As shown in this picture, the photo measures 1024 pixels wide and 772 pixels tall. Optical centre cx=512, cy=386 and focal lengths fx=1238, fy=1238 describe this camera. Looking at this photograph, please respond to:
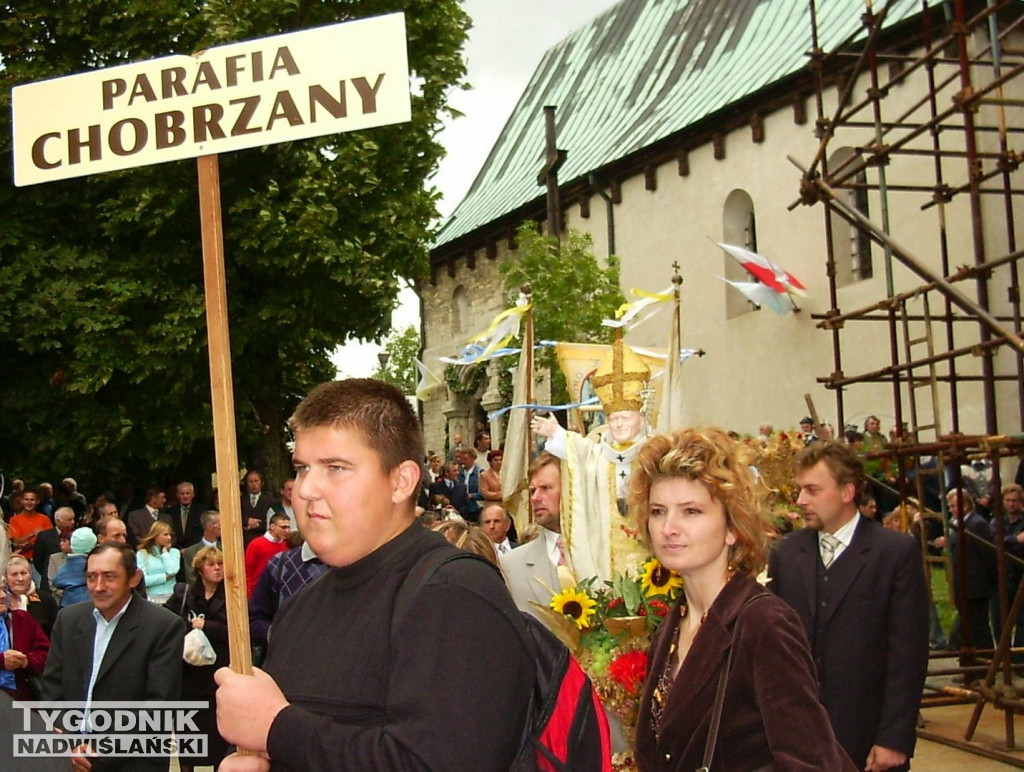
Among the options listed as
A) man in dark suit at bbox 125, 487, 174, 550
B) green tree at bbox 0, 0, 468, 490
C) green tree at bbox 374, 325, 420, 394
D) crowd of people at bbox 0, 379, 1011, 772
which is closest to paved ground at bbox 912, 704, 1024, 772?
crowd of people at bbox 0, 379, 1011, 772

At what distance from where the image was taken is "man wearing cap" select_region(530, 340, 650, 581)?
6.20 meters

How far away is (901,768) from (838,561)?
80cm

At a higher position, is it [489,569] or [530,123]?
[530,123]

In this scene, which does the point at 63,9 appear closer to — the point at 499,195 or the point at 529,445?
the point at 529,445

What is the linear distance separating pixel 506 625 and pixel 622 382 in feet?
18.0

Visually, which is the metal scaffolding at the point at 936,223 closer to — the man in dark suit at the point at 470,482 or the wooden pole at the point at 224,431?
the wooden pole at the point at 224,431

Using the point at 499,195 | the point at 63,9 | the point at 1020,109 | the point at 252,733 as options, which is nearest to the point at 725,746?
the point at 252,733

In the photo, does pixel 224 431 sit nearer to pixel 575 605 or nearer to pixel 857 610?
pixel 575 605

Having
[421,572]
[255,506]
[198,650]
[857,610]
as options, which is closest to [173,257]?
[255,506]

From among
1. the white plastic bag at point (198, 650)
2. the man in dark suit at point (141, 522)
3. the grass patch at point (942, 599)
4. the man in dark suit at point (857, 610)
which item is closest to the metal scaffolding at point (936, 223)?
the grass patch at point (942, 599)

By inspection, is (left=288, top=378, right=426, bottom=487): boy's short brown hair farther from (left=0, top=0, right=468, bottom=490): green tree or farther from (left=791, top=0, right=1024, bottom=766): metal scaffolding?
(left=0, top=0, right=468, bottom=490): green tree

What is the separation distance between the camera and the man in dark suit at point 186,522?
599 inches

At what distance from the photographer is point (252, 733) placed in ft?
7.11

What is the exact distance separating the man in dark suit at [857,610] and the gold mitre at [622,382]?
8.12 feet
